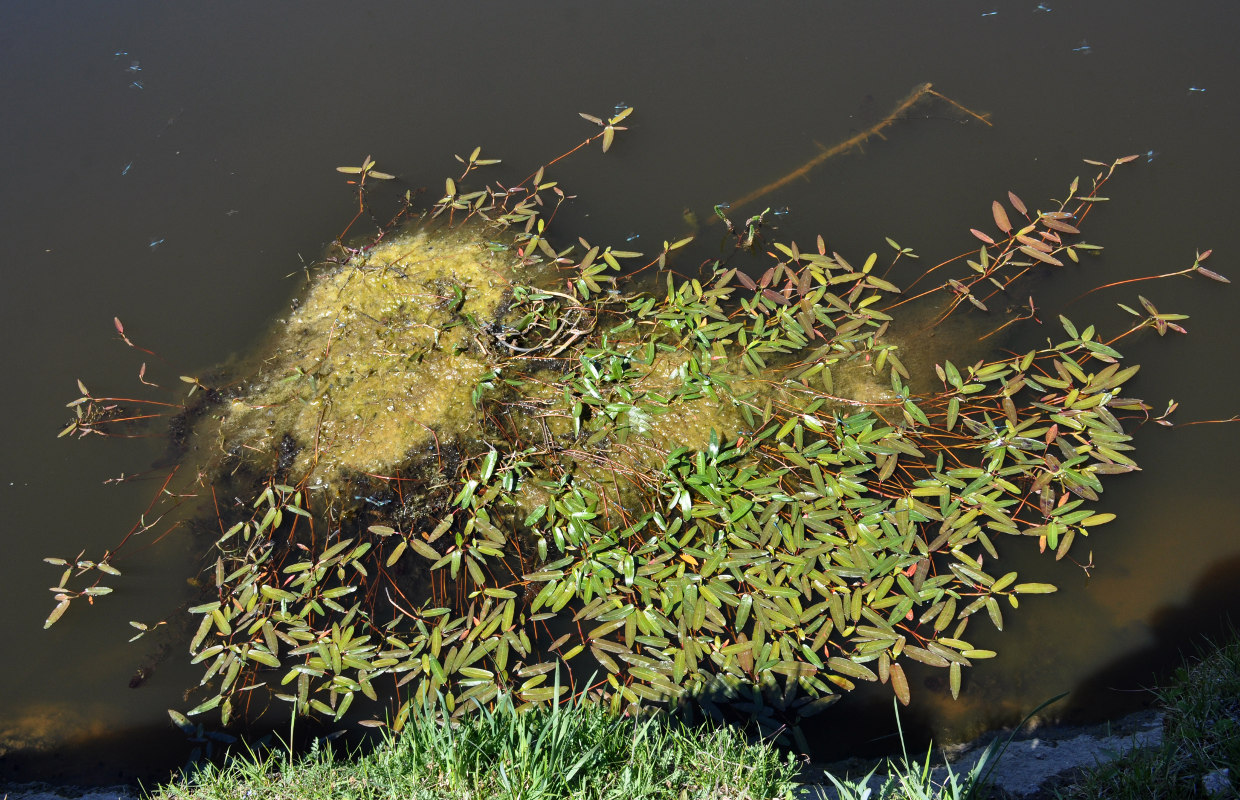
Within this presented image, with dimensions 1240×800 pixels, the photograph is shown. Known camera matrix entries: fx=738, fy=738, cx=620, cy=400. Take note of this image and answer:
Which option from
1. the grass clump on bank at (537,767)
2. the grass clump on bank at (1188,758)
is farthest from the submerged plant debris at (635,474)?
the grass clump on bank at (1188,758)

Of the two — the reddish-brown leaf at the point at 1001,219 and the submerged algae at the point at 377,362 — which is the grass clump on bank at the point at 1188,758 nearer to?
→ the reddish-brown leaf at the point at 1001,219

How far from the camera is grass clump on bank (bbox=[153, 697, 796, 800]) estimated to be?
6.19 ft

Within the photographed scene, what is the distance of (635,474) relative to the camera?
9.29ft

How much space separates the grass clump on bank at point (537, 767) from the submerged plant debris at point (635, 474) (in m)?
0.23

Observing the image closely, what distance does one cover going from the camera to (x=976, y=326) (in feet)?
10.5

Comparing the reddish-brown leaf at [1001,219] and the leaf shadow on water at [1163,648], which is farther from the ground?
the reddish-brown leaf at [1001,219]

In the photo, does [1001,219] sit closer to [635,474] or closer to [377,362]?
[635,474]

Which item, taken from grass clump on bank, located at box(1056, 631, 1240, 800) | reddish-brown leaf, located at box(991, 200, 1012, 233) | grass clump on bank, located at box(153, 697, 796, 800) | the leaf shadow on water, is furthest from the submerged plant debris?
grass clump on bank, located at box(1056, 631, 1240, 800)

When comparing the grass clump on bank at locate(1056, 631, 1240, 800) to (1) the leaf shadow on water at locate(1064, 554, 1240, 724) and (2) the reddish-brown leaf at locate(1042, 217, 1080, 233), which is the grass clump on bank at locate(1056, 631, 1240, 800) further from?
(2) the reddish-brown leaf at locate(1042, 217, 1080, 233)

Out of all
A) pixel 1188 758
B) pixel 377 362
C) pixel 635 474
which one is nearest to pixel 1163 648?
pixel 1188 758

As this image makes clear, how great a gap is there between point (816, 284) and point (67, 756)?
11.0ft

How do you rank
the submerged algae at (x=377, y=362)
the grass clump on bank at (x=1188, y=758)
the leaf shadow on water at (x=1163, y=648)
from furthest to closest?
the submerged algae at (x=377, y=362)
the leaf shadow on water at (x=1163, y=648)
the grass clump on bank at (x=1188, y=758)

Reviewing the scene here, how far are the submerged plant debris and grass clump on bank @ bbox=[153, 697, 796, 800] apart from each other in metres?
0.23

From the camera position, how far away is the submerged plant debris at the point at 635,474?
2502 mm
